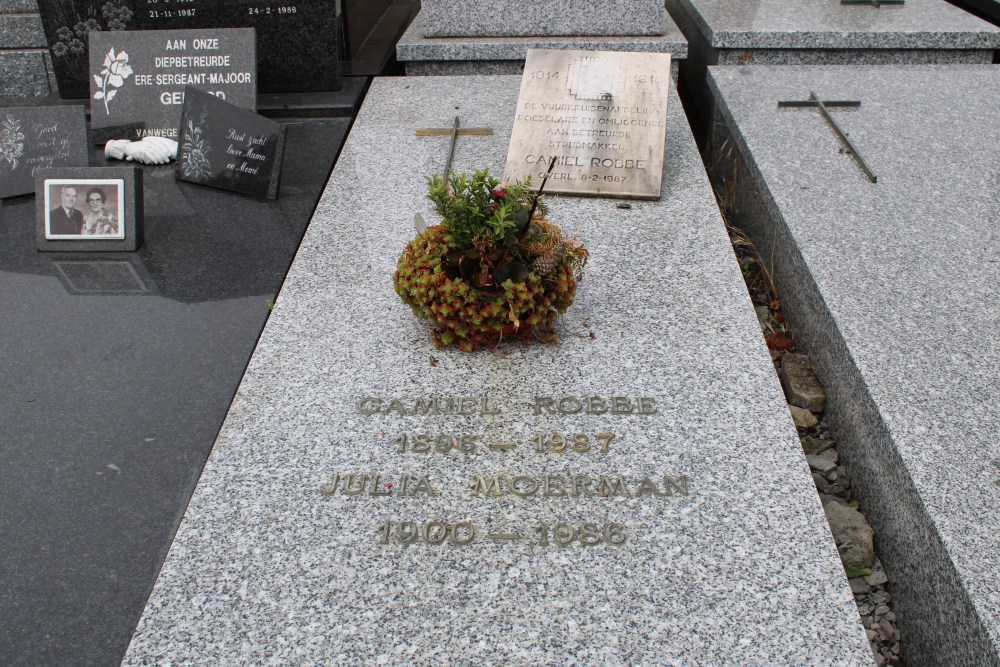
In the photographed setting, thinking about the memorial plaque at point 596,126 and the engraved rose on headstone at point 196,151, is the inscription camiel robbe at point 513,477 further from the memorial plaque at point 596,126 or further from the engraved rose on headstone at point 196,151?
the engraved rose on headstone at point 196,151

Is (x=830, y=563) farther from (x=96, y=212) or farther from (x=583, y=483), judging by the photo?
(x=96, y=212)

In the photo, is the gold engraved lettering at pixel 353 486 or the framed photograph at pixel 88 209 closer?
the gold engraved lettering at pixel 353 486

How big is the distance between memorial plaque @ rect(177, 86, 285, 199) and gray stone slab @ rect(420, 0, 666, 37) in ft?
5.26

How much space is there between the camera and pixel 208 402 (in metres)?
2.55

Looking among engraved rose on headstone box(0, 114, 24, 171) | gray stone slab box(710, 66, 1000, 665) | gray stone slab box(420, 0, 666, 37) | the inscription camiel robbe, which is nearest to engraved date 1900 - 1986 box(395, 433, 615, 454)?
the inscription camiel robbe

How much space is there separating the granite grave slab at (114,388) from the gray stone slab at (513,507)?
148 millimetres

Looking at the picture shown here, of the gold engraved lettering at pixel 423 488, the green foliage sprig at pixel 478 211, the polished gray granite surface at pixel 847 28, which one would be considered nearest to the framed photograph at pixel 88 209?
the green foliage sprig at pixel 478 211

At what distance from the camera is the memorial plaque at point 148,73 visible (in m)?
4.27

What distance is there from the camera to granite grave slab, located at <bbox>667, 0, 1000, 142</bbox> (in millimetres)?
4746

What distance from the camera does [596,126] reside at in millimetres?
3598

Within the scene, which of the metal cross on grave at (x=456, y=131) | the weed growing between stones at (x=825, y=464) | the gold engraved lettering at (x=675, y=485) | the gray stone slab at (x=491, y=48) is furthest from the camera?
the gray stone slab at (x=491, y=48)

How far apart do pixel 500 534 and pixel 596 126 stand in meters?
2.18

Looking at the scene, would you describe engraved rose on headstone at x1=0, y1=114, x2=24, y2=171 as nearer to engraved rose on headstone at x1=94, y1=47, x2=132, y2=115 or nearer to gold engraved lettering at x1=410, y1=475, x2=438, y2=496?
engraved rose on headstone at x1=94, y1=47, x2=132, y2=115

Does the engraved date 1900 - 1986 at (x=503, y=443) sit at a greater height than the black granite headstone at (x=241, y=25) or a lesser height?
lesser
